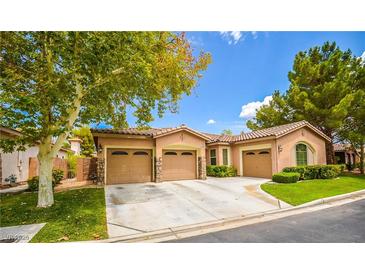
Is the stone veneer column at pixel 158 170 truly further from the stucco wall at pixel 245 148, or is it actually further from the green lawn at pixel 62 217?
the stucco wall at pixel 245 148

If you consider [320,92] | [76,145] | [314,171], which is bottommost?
[314,171]

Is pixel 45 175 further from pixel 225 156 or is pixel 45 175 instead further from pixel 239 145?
pixel 239 145

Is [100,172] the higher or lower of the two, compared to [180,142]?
lower

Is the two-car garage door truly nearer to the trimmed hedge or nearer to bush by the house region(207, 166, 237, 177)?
bush by the house region(207, 166, 237, 177)

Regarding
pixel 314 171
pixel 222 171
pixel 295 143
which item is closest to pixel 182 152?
pixel 222 171

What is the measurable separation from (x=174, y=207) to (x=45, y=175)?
15.3 ft

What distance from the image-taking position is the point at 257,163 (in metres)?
14.7

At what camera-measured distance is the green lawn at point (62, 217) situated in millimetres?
4488

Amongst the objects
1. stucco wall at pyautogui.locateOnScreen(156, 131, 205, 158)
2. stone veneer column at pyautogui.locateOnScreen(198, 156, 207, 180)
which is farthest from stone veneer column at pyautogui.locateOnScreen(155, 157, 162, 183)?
stone veneer column at pyautogui.locateOnScreen(198, 156, 207, 180)

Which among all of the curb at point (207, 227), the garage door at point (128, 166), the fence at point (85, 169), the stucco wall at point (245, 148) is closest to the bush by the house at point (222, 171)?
the stucco wall at point (245, 148)

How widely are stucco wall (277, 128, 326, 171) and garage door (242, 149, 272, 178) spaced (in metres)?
0.87
